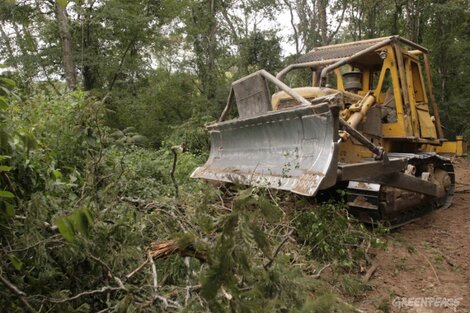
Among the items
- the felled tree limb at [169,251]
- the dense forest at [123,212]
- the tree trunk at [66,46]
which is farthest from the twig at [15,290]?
the tree trunk at [66,46]

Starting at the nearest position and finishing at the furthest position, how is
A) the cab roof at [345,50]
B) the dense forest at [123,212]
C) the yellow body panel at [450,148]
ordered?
the dense forest at [123,212] → the cab roof at [345,50] → the yellow body panel at [450,148]

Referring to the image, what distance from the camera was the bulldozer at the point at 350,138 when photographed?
457cm

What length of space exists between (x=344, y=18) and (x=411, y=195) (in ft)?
57.6

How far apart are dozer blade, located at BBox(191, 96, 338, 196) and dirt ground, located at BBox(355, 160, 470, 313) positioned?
3.42 feet

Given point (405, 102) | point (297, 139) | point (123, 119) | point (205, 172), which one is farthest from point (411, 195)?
point (123, 119)

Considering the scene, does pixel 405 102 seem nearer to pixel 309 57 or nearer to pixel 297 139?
pixel 309 57

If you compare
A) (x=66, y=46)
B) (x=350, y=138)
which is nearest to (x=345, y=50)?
(x=350, y=138)

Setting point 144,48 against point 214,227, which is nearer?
point 214,227

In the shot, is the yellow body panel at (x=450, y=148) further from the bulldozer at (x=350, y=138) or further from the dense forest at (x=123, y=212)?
the dense forest at (x=123, y=212)

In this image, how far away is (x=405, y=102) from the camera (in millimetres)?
6312

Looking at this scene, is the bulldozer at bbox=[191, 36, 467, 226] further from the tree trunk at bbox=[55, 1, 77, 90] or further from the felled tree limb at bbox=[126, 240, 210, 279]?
the tree trunk at bbox=[55, 1, 77, 90]

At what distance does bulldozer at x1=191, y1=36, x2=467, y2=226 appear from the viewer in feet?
15.0

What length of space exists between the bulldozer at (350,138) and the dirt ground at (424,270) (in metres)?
0.34

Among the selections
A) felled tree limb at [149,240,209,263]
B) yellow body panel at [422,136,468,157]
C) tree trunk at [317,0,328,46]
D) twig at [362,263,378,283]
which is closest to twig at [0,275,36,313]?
felled tree limb at [149,240,209,263]
